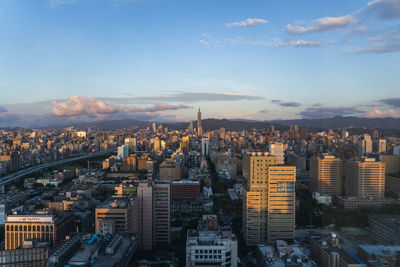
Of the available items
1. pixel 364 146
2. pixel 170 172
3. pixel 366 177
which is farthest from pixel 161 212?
pixel 170 172

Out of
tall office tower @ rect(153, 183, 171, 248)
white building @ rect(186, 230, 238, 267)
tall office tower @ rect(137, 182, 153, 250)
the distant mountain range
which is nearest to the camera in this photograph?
white building @ rect(186, 230, 238, 267)

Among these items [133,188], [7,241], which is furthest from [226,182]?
[7,241]

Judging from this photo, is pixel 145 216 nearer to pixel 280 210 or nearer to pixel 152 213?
pixel 152 213

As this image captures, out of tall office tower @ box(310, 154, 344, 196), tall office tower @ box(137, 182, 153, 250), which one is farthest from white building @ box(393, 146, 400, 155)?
tall office tower @ box(137, 182, 153, 250)

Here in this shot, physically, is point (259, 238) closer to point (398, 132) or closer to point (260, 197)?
point (260, 197)

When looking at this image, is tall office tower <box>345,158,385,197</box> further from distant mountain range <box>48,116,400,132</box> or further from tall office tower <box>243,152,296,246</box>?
tall office tower <box>243,152,296,246</box>

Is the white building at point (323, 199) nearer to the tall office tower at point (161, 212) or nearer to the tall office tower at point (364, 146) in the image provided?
the tall office tower at point (364, 146)
